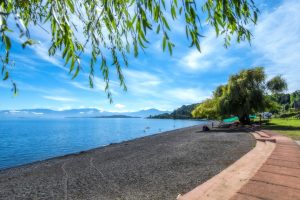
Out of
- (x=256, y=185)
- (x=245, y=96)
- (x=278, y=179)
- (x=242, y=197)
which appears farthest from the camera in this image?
(x=245, y=96)

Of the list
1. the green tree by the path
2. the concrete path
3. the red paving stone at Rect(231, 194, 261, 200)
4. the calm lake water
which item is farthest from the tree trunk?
the red paving stone at Rect(231, 194, 261, 200)

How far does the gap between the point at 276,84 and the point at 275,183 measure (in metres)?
39.0

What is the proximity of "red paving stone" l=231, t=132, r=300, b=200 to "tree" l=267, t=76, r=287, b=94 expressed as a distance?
3557cm

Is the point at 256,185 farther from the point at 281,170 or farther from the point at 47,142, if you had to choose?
the point at 47,142

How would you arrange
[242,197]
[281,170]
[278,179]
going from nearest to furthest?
[242,197] < [278,179] < [281,170]

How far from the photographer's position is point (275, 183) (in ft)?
18.3

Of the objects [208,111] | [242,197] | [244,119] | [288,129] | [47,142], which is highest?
[208,111]

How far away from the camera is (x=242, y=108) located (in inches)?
1462

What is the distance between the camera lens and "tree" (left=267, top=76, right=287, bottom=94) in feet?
132

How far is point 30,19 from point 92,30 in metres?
1.01

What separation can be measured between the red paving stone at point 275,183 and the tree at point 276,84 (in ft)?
117

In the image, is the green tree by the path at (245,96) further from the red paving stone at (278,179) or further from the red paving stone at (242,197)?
the red paving stone at (242,197)

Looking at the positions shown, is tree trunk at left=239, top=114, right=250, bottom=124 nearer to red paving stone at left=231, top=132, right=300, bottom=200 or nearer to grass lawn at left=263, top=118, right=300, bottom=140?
grass lawn at left=263, top=118, right=300, bottom=140

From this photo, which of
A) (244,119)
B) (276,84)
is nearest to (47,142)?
(244,119)
